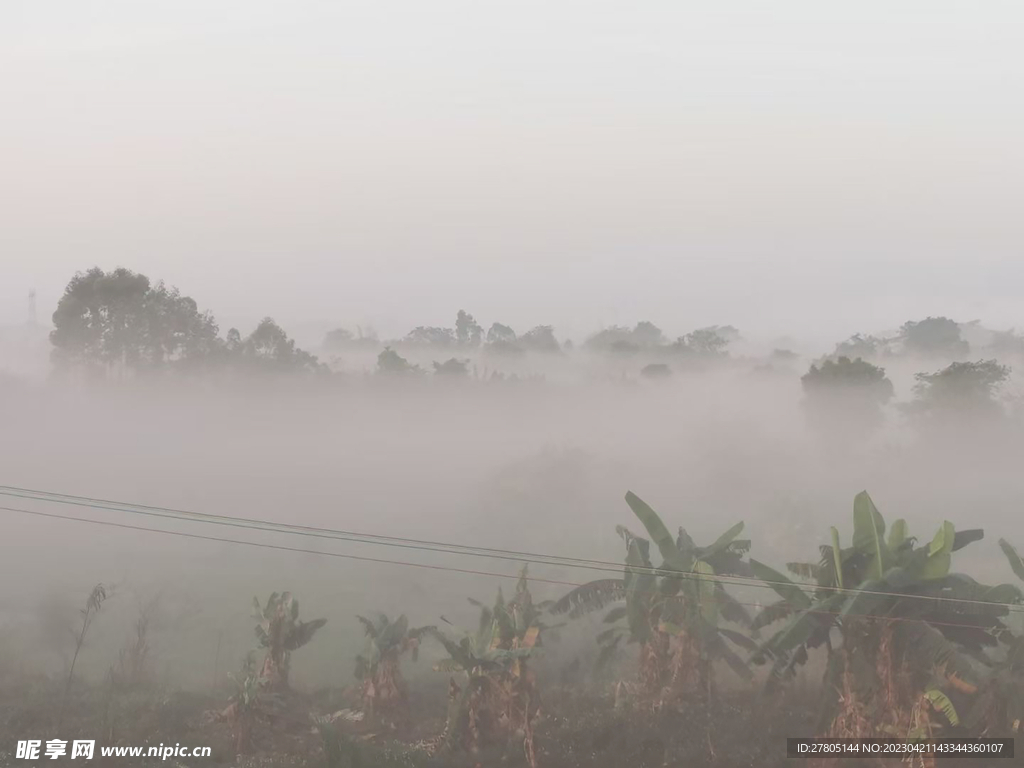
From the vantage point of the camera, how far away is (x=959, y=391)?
263 ft

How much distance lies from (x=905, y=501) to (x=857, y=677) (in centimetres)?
6491

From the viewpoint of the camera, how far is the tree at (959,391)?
77.4m

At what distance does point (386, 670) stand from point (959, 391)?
224ft

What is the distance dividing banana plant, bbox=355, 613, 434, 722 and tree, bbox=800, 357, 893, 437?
186ft

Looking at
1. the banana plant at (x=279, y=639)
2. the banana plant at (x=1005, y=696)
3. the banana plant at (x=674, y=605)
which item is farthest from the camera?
the banana plant at (x=279, y=639)

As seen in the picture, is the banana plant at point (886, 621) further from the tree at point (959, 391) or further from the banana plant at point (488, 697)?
the tree at point (959, 391)

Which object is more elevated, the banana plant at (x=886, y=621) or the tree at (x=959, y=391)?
the tree at (x=959, y=391)

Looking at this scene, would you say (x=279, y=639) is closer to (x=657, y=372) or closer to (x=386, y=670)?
(x=386, y=670)

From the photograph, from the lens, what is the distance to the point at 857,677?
24.4 metres

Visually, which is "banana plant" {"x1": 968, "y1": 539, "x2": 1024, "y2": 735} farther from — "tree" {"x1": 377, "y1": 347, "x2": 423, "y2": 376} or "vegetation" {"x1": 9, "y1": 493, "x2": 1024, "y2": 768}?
"tree" {"x1": 377, "y1": 347, "x2": 423, "y2": 376}

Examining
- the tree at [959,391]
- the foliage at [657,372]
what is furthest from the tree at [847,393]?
the foliage at [657,372]

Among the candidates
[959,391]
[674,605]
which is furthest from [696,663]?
[959,391]

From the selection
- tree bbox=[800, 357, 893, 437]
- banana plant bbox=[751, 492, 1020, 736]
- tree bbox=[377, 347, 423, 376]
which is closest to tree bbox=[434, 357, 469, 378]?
tree bbox=[377, 347, 423, 376]

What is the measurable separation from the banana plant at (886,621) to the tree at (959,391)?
6048cm
